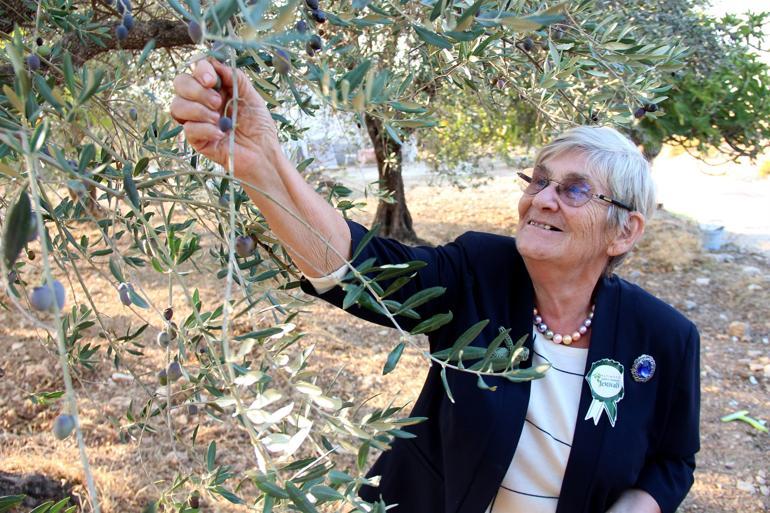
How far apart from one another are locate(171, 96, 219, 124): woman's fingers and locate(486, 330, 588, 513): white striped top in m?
0.99

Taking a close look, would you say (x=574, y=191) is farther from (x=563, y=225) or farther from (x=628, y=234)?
(x=628, y=234)

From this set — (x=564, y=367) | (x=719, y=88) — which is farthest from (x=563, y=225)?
(x=719, y=88)

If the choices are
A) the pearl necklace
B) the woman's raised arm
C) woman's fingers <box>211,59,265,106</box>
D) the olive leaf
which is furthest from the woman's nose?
the olive leaf

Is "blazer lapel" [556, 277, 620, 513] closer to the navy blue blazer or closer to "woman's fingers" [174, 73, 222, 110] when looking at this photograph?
the navy blue blazer

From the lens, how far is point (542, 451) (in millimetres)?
1621

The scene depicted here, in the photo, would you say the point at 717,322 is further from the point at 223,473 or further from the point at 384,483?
the point at 223,473

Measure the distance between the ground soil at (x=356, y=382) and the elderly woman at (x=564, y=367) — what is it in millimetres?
370

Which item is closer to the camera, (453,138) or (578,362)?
(578,362)

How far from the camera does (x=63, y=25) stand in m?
1.56

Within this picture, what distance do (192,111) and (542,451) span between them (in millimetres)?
1119

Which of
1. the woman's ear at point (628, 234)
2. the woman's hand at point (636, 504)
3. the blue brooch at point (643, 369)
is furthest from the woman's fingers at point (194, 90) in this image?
the woman's hand at point (636, 504)

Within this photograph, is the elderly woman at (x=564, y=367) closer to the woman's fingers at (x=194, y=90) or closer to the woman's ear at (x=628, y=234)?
the woman's ear at (x=628, y=234)

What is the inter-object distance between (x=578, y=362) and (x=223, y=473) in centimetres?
90

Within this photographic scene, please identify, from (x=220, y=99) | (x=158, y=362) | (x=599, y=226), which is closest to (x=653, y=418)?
(x=599, y=226)
